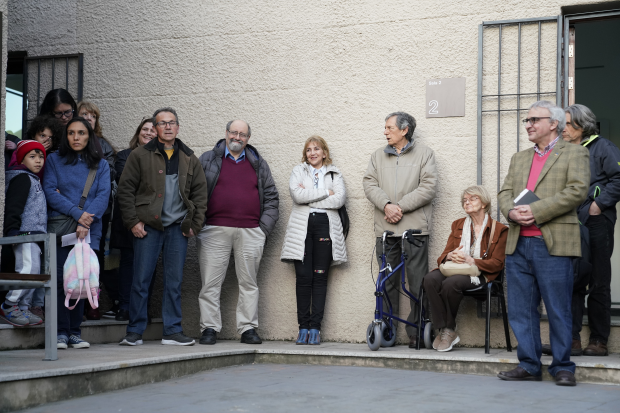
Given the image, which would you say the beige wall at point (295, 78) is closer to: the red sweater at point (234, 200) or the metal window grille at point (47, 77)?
the metal window grille at point (47, 77)

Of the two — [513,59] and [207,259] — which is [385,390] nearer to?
[207,259]

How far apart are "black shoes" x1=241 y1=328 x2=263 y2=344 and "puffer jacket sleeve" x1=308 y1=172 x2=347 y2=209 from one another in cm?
116

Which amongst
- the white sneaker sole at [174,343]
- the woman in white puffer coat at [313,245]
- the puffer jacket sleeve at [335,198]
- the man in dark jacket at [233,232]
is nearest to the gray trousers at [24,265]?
the white sneaker sole at [174,343]

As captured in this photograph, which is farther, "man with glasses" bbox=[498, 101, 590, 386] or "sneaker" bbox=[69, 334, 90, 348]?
"sneaker" bbox=[69, 334, 90, 348]

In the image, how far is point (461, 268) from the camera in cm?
537

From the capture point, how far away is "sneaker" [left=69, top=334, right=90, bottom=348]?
516 cm

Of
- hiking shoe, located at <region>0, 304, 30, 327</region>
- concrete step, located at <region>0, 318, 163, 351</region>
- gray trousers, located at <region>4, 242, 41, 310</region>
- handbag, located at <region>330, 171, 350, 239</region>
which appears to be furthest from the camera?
handbag, located at <region>330, 171, 350, 239</region>

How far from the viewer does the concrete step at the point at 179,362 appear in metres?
3.73

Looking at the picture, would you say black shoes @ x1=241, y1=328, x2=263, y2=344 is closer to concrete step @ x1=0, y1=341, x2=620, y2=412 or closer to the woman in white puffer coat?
concrete step @ x1=0, y1=341, x2=620, y2=412

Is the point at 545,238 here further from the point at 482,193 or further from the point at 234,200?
the point at 234,200

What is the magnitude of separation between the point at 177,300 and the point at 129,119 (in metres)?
2.23

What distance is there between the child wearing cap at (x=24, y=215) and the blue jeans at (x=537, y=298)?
3.07 metres

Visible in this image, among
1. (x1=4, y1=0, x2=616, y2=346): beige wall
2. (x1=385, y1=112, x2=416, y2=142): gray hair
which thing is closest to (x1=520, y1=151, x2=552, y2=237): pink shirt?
(x1=4, y1=0, x2=616, y2=346): beige wall

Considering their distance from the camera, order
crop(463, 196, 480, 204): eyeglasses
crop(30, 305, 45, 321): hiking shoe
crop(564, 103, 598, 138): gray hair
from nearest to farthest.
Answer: crop(30, 305, 45, 321): hiking shoe
crop(564, 103, 598, 138): gray hair
crop(463, 196, 480, 204): eyeglasses
